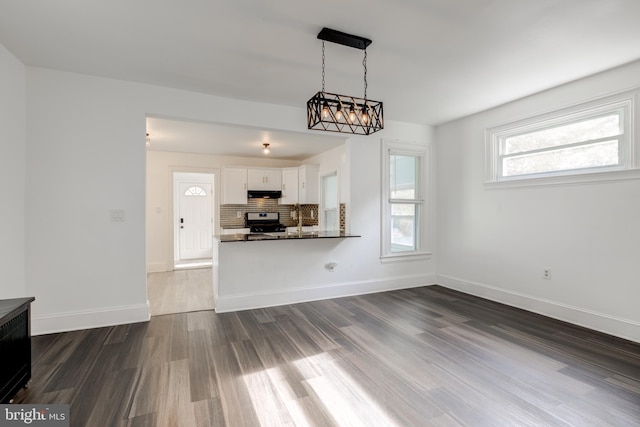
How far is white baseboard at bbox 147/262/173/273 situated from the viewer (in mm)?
6110

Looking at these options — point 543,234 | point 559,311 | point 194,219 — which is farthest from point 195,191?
point 559,311

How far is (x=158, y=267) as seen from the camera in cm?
619

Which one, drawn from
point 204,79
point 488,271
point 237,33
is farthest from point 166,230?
point 488,271

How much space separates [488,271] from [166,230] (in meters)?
5.83

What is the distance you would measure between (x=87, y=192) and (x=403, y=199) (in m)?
4.13

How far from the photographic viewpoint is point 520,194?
3.87m

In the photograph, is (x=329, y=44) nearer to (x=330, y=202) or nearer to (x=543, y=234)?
→ (x=543, y=234)

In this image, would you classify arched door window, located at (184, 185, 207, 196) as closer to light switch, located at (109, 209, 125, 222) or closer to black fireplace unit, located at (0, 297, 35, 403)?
light switch, located at (109, 209, 125, 222)

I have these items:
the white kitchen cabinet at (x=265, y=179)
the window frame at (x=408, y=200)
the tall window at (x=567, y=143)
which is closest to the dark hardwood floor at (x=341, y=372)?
the window frame at (x=408, y=200)

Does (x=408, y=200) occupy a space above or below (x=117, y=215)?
above

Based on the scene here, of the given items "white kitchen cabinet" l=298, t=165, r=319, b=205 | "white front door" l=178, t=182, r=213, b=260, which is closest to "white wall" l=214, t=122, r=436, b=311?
"white kitchen cabinet" l=298, t=165, r=319, b=205

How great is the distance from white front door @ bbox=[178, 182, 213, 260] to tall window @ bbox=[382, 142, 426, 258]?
4.79 m

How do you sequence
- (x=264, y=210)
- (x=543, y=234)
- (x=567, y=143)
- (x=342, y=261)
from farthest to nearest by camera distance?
(x=264, y=210), (x=342, y=261), (x=543, y=234), (x=567, y=143)

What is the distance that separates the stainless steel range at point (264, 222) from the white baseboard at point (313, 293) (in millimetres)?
2904
